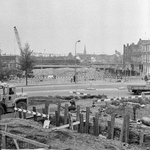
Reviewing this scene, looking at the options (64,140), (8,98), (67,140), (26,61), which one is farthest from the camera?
(26,61)

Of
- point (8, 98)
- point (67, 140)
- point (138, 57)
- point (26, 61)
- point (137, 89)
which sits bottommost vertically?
point (67, 140)

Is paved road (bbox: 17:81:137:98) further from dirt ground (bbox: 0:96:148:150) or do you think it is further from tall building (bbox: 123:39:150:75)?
tall building (bbox: 123:39:150:75)

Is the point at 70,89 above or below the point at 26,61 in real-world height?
below

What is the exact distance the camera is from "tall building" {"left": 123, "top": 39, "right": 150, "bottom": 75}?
71562mm

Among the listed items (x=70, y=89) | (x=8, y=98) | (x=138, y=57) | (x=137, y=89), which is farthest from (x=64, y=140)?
(x=138, y=57)

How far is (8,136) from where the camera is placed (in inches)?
440

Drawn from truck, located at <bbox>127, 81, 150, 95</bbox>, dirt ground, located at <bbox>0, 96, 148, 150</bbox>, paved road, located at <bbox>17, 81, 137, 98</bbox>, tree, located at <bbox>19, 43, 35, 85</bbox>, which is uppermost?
tree, located at <bbox>19, 43, 35, 85</bbox>

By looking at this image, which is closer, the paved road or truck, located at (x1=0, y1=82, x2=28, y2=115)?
truck, located at (x1=0, y1=82, x2=28, y2=115)

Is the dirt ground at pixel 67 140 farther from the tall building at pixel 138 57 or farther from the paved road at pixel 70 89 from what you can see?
the tall building at pixel 138 57

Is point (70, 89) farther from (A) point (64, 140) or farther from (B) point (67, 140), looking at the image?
(A) point (64, 140)

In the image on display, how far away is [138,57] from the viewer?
85.1 metres

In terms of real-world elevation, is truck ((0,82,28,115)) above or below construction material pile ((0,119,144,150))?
above

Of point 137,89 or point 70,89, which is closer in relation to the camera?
point 137,89

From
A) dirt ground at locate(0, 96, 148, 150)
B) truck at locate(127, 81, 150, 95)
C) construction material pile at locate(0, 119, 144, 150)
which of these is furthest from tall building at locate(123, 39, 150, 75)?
construction material pile at locate(0, 119, 144, 150)
